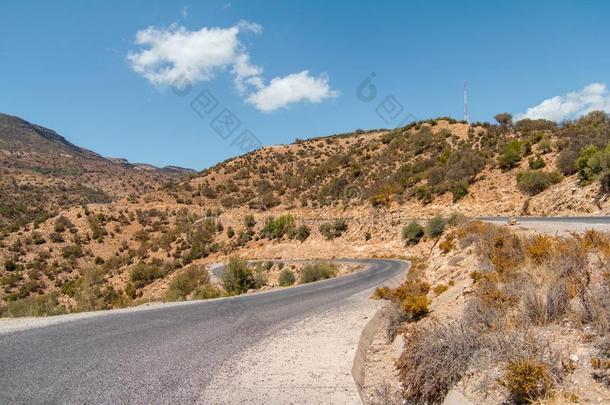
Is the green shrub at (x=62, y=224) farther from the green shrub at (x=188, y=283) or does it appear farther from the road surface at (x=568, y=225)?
the road surface at (x=568, y=225)

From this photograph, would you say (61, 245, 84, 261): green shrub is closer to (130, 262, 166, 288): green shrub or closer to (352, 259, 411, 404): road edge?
(130, 262, 166, 288): green shrub

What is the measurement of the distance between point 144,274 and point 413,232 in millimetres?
24366

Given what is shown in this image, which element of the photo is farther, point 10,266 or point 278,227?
point 278,227

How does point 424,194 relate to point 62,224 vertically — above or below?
below

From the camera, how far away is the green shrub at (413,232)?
3097 cm

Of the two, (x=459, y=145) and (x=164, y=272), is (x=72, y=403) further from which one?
(x=459, y=145)

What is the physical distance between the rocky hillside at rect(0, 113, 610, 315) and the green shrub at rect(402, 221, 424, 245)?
4.49ft

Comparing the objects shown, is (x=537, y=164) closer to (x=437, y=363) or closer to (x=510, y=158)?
(x=510, y=158)

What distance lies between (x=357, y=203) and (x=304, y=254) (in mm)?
10869

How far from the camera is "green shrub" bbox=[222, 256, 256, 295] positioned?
2422 centimetres

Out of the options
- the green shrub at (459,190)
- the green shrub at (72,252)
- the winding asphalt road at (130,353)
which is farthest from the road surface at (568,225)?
the green shrub at (72,252)

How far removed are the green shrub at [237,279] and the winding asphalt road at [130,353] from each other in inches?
444

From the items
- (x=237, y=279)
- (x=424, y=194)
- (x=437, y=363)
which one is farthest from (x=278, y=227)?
(x=437, y=363)

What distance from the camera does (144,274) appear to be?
3753 cm
